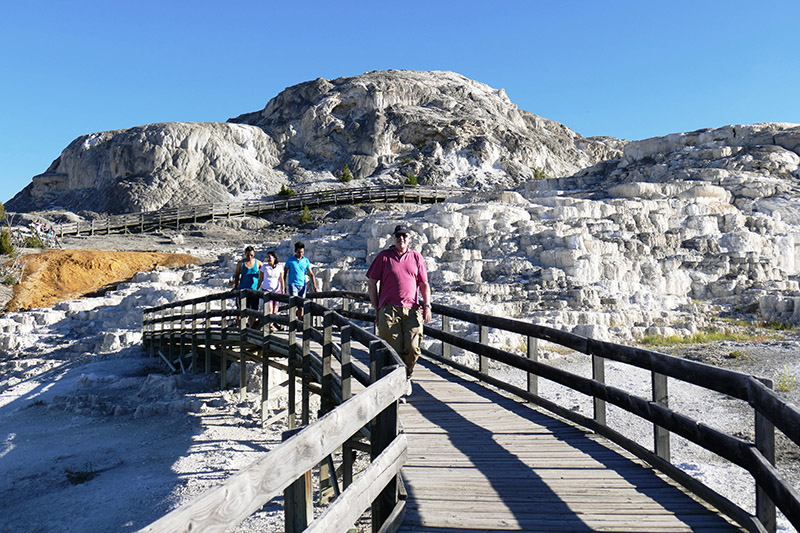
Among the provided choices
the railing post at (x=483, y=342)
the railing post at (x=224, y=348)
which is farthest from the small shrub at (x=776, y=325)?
the railing post at (x=224, y=348)

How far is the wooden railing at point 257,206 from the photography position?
1567 inches

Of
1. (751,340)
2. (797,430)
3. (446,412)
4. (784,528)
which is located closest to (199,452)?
(446,412)

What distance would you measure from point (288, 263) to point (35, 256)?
21.0 meters

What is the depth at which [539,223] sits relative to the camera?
2077 cm

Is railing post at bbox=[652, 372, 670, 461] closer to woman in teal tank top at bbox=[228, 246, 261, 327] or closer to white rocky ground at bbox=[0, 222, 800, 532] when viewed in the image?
white rocky ground at bbox=[0, 222, 800, 532]

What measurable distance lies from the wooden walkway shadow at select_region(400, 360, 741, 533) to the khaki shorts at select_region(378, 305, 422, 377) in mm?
683

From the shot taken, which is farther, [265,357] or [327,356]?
[265,357]

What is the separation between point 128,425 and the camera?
9.85 metres

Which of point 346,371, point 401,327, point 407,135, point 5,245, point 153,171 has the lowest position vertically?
point 346,371

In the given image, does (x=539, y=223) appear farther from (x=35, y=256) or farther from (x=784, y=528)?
(x=35, y=256)

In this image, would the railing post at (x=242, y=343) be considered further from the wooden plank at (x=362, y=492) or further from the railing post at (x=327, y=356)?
the wooden plank at (x=362, y=492)

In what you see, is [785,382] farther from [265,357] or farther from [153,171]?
[153,171]

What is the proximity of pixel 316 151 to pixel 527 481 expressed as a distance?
5931cm

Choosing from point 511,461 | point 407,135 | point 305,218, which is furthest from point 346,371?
point 407,135
